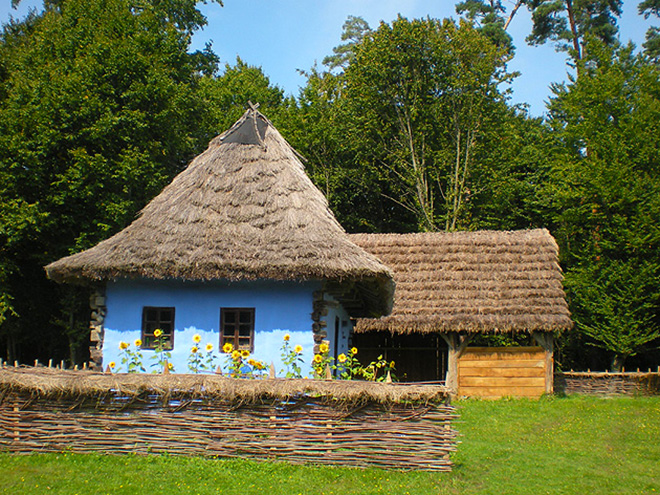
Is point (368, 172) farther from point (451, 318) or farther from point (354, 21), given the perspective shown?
point (354, 21)

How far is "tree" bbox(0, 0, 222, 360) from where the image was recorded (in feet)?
54.1

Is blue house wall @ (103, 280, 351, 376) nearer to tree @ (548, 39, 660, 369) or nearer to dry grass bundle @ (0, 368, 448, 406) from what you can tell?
dry grass bundle @ (0, 368, 448, 406)

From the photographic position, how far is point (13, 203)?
15828mm

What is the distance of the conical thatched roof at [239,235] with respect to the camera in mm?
10664

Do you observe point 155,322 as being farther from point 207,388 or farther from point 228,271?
point 207,388

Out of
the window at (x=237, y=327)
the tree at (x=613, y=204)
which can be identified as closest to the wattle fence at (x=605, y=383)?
the tree at (x=613, y=204)

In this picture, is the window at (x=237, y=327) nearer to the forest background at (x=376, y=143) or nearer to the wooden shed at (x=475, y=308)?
the wooden shed at (x=475, y=308)

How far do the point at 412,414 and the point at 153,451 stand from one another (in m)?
3.48

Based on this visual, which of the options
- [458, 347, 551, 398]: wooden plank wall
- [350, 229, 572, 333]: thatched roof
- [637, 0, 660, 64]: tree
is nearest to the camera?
[350, 229, 572, 333]: thatched roof

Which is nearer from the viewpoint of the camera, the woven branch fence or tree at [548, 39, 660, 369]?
the woven branch fence

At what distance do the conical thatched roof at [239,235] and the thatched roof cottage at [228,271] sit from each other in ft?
0.06

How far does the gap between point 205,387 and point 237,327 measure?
Answer: 11.5 feet

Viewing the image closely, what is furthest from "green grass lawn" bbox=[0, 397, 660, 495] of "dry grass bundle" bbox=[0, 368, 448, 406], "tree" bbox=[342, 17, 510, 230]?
"tree" bbox=[342, 17, 510, 230]

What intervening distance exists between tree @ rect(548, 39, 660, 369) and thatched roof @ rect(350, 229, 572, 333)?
128 inches
